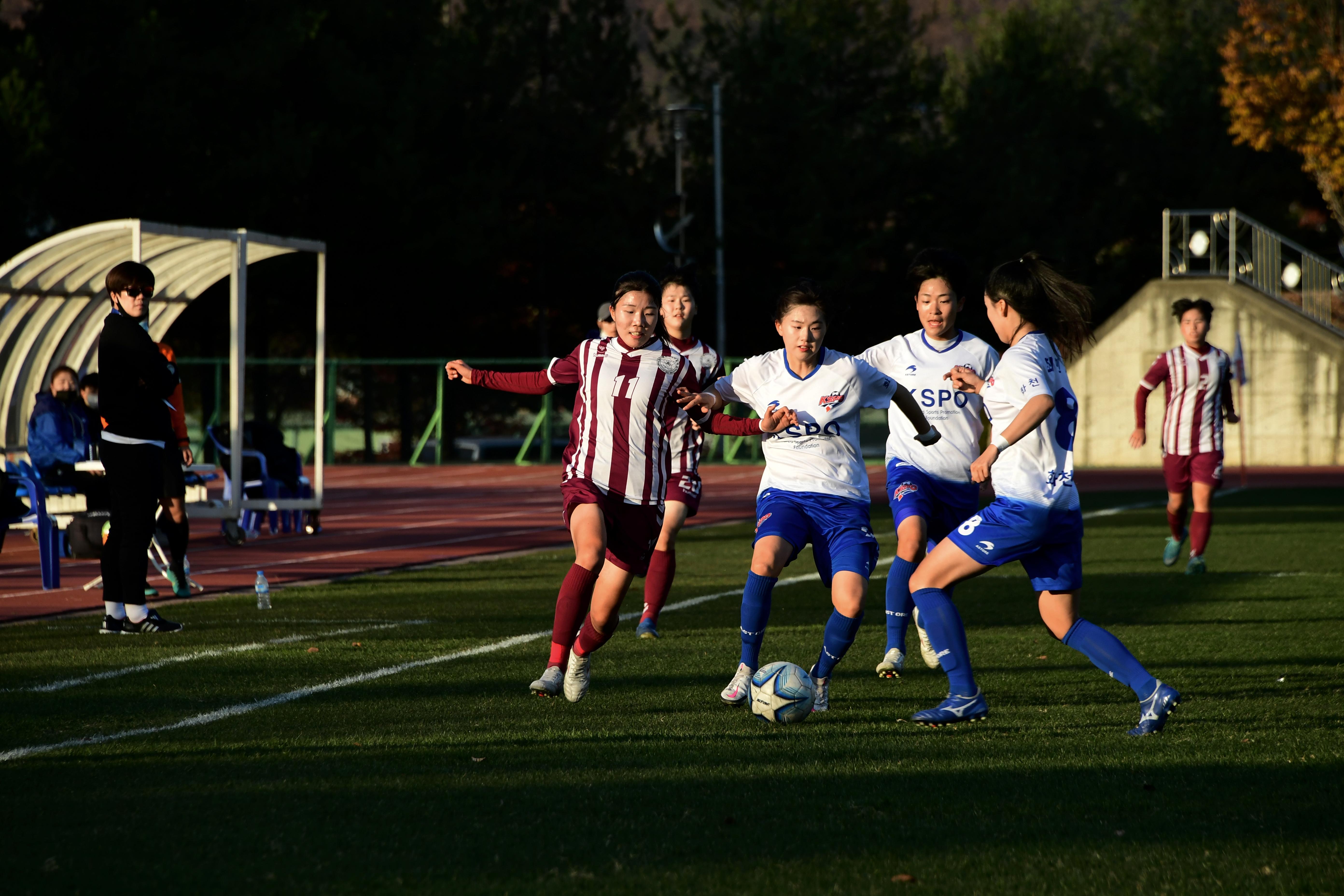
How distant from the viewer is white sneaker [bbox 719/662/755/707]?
23.0 feet

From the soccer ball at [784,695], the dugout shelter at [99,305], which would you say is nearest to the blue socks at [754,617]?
the soccer ball at [784,695]

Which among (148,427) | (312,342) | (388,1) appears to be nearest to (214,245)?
(148,427)

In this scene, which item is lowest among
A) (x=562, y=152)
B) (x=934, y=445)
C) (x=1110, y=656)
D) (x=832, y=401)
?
(x=1110, y=656)

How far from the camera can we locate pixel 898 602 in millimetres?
8078

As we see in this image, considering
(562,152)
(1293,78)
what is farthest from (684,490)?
(562,152)

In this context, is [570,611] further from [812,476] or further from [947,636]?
[947,636]

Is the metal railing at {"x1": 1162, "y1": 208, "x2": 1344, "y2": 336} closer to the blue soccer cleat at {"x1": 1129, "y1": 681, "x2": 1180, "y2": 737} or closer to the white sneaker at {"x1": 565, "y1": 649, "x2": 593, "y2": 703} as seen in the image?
the white sneaker at {"x1": 565, "y1": 649, "x2": 593, "y2": 703}

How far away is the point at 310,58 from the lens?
3947 cm

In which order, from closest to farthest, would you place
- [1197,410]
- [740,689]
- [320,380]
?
[740,689] → [1197,410] → [320,380]

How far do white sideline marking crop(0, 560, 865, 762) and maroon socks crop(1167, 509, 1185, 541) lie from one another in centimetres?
520

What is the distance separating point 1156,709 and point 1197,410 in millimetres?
7486

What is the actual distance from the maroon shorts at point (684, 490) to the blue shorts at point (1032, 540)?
304 cm

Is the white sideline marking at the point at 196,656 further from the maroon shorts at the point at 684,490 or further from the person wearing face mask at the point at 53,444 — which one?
the person wearing face mask at the point at 53,444

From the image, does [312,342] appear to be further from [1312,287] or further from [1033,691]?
[1033,691]
